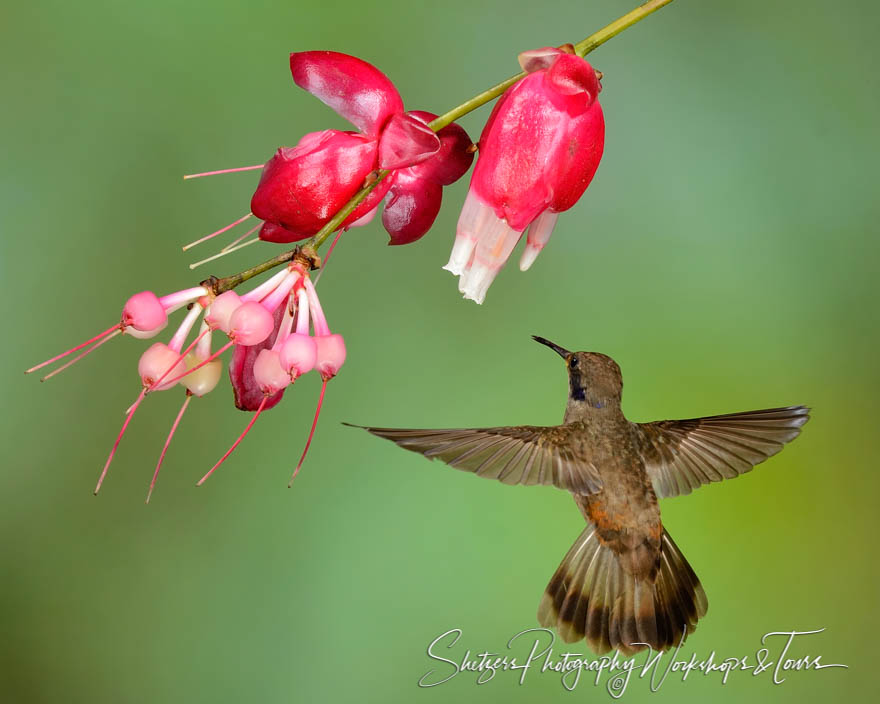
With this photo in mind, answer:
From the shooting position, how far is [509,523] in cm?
150

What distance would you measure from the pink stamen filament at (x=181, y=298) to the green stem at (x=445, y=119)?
12mm

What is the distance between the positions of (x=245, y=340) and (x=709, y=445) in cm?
59

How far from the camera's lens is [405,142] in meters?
0.63

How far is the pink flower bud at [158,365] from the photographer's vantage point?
587 mm

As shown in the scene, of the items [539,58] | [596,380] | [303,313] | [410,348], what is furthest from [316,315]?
[410,348]

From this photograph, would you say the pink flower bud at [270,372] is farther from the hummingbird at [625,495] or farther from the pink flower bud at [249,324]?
the hummingbird at [625,495]

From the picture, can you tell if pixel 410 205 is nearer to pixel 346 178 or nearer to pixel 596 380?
pixel 346 178

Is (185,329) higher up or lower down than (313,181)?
lower down

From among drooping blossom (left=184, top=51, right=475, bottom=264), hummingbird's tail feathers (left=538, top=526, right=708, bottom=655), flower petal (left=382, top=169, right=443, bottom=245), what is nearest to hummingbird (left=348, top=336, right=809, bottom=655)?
hummingbird's tail feathers (left=538, top=526, right=708, bottom=655)

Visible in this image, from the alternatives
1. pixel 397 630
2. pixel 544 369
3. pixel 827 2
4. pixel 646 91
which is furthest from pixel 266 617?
pixel 827 2

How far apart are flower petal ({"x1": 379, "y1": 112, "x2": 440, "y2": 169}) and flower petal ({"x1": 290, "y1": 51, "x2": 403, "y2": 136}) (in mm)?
11

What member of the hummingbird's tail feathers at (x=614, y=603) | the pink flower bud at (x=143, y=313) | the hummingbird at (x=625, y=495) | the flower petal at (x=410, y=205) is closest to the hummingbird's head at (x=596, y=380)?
the hummingbird at (x=625, y=495)

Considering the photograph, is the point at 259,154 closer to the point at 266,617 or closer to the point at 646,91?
the point at 646,91

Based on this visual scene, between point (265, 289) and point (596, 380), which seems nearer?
point (265, 289)
